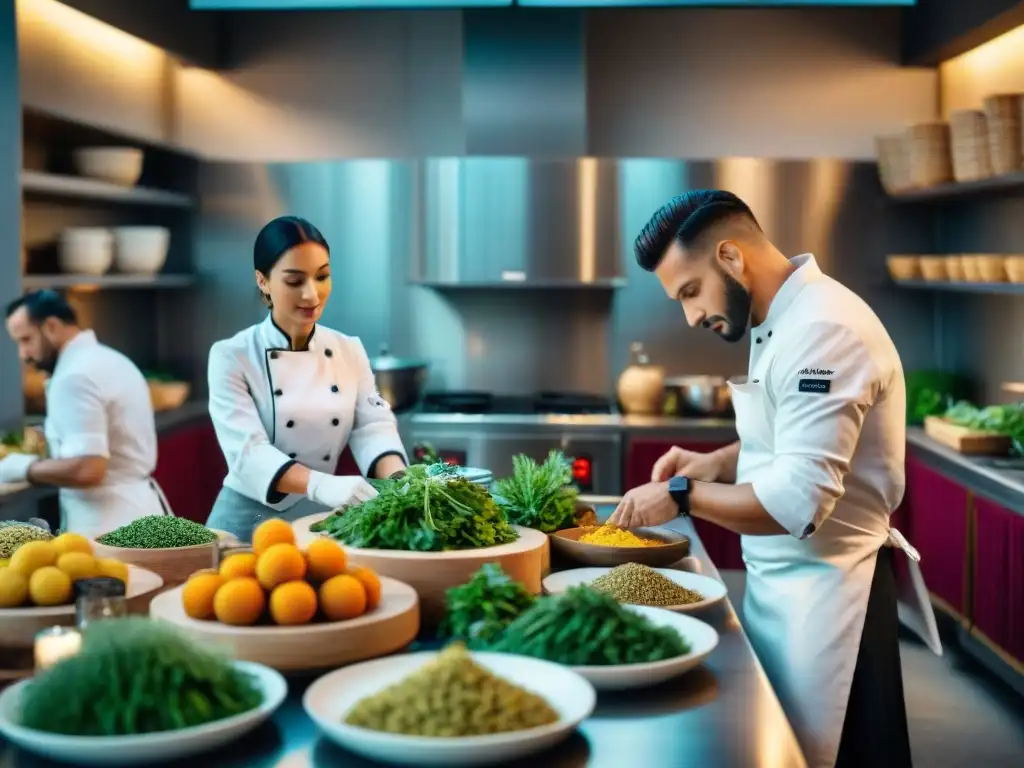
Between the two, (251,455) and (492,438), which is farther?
(492,438)

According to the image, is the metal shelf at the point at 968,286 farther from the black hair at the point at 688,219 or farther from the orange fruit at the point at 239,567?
the orange fruit at the point at 239,567

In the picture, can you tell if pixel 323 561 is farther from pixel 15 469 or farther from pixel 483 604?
pixel 15 469

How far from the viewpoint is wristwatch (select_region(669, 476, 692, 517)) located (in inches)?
101

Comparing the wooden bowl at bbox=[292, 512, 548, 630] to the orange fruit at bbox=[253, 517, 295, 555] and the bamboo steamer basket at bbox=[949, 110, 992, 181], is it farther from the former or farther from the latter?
the bamboo steamer basket at bbox=[949, 110, 992, 181]

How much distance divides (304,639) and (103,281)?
13.0 feet

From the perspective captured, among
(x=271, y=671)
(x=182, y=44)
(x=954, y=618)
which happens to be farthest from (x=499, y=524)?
(x=182, y=44)

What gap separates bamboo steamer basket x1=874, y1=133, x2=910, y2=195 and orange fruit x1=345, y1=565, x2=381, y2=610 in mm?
4602

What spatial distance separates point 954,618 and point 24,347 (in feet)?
12.0

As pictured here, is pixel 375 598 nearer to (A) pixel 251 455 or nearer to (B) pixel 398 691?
(B) pixel 398 691

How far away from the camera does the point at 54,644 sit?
1.75 meters

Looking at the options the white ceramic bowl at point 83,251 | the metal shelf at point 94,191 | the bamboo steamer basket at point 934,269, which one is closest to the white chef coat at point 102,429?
the metal shelf at point 94,191

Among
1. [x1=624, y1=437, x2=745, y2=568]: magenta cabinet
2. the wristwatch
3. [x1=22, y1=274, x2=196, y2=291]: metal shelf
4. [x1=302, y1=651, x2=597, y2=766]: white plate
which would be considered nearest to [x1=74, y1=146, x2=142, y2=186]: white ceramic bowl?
[x1=22, y1=274, x2=196, y2=291]: metal shelf

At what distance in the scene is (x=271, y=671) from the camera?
1817mm

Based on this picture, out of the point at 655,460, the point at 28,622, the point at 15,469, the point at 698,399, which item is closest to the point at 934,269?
the point at 698,399
